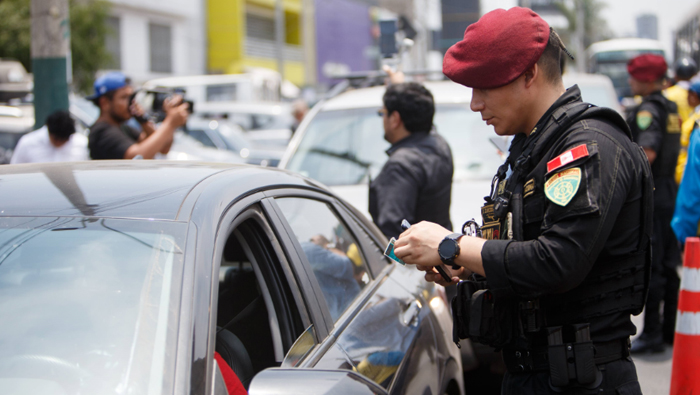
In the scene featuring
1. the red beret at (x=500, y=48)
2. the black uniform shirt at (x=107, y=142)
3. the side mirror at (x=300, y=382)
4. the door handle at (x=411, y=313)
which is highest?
the red beret at (x=500, y=48)

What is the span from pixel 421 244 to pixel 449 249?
8 centimetres

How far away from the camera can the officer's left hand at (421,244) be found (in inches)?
71.9

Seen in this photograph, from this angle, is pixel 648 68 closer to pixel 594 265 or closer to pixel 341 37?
pixel 594 265

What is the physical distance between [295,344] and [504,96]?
36.6 inches

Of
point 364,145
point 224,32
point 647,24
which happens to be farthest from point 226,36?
point 647,24

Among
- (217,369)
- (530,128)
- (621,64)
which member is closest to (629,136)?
(530,128)

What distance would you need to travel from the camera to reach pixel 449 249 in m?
1.80

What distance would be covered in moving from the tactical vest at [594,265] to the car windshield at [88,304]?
877 millimetres

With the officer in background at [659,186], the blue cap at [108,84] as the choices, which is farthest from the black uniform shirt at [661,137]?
the blue cap at [108,84]

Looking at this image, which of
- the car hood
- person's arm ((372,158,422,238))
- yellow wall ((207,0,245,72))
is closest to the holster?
person's arm ((372,158,422,238))

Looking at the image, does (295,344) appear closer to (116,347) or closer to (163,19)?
(116,347)

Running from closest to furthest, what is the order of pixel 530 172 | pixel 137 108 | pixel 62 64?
pixel 530 172, pixel 137 108, pixel 62 64

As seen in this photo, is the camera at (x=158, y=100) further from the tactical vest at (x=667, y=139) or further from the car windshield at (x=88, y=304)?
the car windshield at (x=88, y=304)

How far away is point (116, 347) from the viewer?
1.54 m
